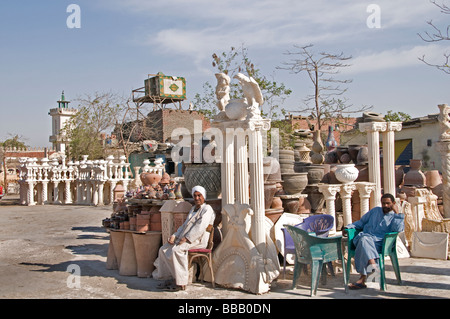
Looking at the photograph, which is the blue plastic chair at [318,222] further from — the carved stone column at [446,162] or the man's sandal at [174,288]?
the carved stone column at [446,162]

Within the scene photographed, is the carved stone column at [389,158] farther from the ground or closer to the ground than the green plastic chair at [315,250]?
farther from the ground

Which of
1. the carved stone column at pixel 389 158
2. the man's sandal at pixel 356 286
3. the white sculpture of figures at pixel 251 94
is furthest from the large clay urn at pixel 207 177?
the carved stone column at pixel 389 158

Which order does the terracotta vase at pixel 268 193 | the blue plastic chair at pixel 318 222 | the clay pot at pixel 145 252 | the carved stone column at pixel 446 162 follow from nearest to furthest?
the blue plastic chair at pixel 318 222 → the clay pot at pixel 145 252 → the terracotta vase at pixel 268 193 → the carved stone column at pixel 446 162

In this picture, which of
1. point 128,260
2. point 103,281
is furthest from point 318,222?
point 103,281

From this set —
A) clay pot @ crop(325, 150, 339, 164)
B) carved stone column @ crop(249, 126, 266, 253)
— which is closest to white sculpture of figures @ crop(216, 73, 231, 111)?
carved stone column @ crop(249, 126, 266, 253)

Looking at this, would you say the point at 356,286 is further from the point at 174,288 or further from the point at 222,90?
the point at 222,90

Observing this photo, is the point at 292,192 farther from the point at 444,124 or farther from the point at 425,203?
the point at 444,124

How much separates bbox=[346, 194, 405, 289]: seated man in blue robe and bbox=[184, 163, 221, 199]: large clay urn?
1850 millimetres

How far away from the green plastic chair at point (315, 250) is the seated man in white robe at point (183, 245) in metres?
1.02

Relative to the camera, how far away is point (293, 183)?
7211 mm

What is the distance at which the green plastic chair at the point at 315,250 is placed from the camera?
15.6ft

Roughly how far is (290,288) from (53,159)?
15754 mm

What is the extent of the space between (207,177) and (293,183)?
72.9 inches
